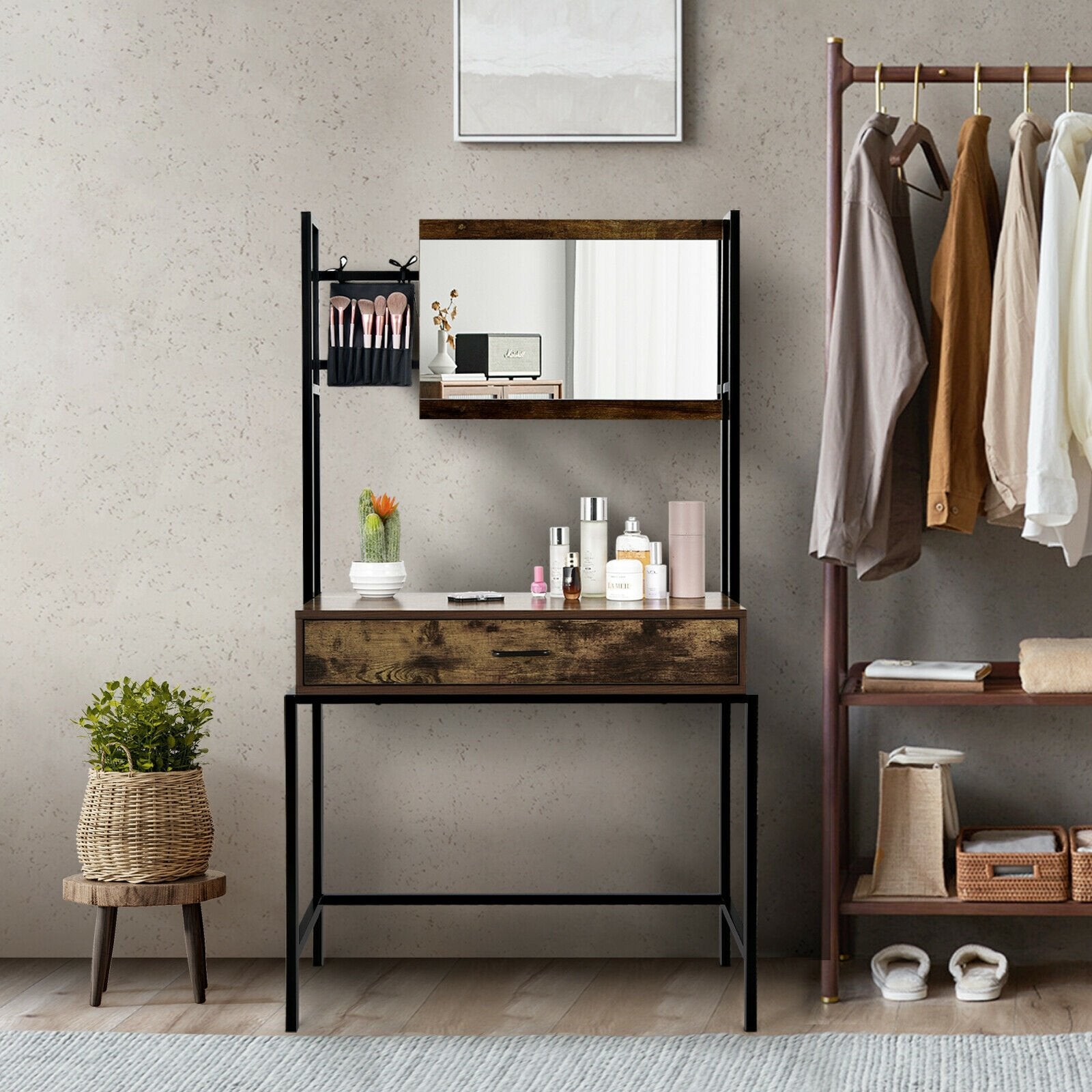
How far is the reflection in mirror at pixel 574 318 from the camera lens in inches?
106

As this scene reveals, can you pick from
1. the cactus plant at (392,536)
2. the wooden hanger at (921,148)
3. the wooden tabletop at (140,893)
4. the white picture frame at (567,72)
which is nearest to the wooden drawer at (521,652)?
the cactus plant at (392,536)

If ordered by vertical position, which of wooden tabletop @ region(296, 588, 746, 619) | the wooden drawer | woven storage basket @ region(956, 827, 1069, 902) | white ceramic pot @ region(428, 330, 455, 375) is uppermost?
white ceramic pot @ region(428, 330, 455, 375)

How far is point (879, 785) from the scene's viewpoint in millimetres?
2729

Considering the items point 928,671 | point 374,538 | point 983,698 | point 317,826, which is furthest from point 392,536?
point 983,698

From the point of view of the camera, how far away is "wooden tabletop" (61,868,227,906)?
2570 mm

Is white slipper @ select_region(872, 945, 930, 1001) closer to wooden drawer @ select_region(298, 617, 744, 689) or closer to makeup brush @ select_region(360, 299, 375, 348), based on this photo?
wooden drawer @ select_region(298, 617, 744, 689)

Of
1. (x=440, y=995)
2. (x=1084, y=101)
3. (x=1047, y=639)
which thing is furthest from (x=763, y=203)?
(x=440, y=995)

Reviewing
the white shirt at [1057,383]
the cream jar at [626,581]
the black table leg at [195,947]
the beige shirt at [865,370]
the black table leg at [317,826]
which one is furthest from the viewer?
the black table leg at [317,826]

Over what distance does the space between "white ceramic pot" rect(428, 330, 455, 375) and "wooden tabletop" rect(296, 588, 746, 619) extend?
20.1 inches

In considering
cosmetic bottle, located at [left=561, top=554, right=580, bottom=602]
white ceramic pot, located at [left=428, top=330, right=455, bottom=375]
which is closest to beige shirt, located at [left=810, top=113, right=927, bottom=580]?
cosmetic bottle, located at [left=561, top=554, right=580, bottom=602]

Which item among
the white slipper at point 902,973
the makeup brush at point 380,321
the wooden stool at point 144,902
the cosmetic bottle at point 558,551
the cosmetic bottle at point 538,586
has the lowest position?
the white slipper at point 902,973

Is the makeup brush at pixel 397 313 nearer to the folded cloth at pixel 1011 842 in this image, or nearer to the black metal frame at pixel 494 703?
the black metal frame at pixel 494 703

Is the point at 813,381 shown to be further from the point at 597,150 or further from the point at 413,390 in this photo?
the point at 413,390

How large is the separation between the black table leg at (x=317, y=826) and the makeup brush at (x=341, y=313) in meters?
0.82
